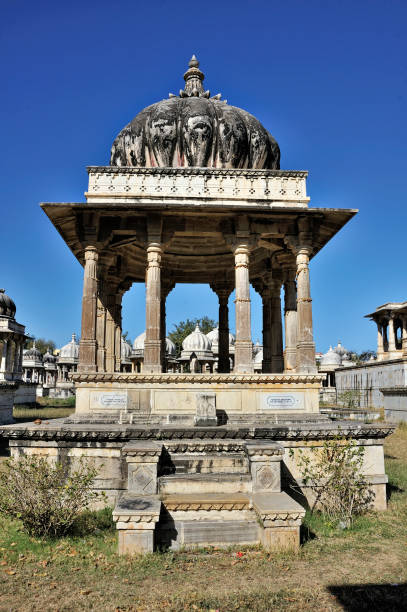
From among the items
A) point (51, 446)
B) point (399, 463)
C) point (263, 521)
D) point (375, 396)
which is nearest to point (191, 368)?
point (375, 396)

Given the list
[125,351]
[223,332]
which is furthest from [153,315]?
[125,351]

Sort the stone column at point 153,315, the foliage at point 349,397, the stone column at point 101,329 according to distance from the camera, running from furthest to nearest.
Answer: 1. the foliage at point 349,397
2. the stone column at point 101,329
3. the stone column at point 153,315

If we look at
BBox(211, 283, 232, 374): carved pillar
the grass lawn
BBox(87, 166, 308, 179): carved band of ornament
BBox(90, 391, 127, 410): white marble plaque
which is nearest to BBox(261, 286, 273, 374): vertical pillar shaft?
BBox(211, 283, 232, 374): carved pillar

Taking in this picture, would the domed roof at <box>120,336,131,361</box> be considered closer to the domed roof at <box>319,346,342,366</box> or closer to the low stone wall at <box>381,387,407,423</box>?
the low stone wall at <box>381,387,407,423</box>

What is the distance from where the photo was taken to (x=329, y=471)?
28.7 ft

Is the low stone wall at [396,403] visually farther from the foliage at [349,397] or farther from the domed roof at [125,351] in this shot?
the domed roof at [125,351]

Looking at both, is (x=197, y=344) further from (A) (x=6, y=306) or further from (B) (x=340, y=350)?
(B) (x=340, y=350)

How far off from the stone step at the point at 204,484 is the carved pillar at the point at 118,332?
9.21 m

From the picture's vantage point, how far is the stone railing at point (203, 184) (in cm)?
1287

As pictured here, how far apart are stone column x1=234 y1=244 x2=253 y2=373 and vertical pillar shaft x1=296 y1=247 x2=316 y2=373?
1256 millimetres

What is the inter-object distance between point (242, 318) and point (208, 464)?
4.68 m

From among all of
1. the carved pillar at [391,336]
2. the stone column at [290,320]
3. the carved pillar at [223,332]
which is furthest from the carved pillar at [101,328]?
the carved pillar at [391,336]

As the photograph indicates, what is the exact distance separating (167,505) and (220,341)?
38.4ft

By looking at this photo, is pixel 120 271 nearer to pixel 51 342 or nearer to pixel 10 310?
pixel 10 310
